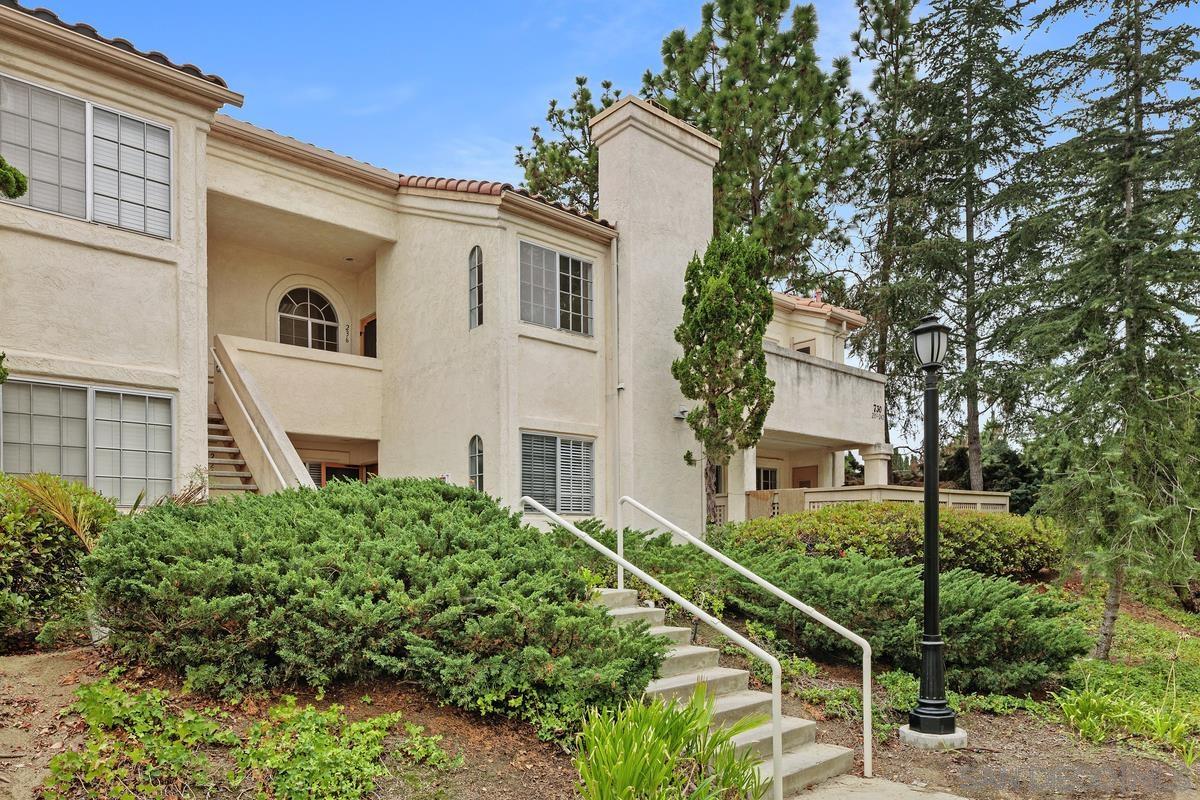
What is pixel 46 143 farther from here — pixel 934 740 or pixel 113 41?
pixel 934 740

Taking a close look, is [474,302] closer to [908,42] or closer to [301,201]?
[301,201]

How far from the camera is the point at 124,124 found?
31.8ft

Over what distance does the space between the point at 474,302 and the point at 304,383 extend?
9.93 feet

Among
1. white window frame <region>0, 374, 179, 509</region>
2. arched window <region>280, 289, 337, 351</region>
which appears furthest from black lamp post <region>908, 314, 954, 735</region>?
arched window <region>280, 289, 337, 351</region>

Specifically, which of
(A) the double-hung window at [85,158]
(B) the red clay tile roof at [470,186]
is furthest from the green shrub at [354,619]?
(B) the red clay tile roof at [470,186]

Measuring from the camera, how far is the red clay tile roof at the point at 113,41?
881 centimetres

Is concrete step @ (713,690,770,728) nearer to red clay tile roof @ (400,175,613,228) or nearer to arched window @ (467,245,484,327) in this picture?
arched window @ (467,245,484,327)

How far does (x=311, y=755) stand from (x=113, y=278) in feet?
24.0

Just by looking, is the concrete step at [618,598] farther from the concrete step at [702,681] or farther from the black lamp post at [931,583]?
the black lamp post at [931,583]

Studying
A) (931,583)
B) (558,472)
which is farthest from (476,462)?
(931,583)

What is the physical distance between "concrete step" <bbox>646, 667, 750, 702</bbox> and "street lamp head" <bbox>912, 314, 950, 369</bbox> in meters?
3.24

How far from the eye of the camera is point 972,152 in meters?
25.0

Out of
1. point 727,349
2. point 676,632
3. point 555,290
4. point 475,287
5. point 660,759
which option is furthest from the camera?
point 555,290

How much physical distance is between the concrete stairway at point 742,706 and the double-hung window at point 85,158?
24.8 ft
